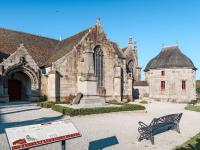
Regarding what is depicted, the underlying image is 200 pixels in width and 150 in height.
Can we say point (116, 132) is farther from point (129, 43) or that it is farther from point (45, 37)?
point (129, 43)

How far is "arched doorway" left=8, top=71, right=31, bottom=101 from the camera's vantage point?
1045 inches

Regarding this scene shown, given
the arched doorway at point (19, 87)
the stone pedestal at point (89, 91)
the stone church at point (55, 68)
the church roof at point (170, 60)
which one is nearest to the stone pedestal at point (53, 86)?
the stone church at point (55, 68)

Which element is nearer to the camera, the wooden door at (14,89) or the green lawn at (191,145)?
the green lawn at (191,145)

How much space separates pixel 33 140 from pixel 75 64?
2091 cm

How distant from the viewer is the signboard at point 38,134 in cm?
459

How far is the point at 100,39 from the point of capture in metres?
A: 27.7

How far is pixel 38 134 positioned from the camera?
196 inches

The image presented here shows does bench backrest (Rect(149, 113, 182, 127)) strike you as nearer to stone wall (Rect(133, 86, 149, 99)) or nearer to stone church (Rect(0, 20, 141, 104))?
stone church (Rect(0, 20, 141, 104))

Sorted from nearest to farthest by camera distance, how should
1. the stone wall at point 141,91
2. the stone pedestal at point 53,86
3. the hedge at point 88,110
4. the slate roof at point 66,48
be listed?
the hedge at point 88,110
the stone pedestal at point 53,86
the slate roof at point 66,48
the stone wall at point 141,91

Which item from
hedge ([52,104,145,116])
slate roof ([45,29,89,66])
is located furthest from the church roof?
hedge ([52,104,145,116])

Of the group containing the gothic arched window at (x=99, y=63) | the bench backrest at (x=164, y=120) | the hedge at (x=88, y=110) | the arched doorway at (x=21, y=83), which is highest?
the gothic arched window at (x=99, y=63)

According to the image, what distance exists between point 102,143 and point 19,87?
22.5 m

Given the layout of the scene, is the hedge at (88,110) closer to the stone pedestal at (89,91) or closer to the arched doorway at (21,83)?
the stone pedestal at (89,91)

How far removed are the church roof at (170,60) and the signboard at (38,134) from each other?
31.8 m
